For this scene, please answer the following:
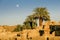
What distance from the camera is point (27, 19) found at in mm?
38062

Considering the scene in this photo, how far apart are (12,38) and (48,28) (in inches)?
173

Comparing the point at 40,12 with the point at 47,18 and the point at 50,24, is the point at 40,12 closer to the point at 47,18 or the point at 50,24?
the point at 47,18

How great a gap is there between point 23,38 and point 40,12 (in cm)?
1706

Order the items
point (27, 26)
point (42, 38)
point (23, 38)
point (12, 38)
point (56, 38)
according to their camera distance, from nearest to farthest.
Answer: point (56, 38)
point (42, 38)
point (23, 38)
point (12, 38)
point (27, 26)

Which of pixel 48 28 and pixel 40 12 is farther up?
pixel 40 12

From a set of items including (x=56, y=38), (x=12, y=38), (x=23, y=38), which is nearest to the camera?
(x=56, y=38)

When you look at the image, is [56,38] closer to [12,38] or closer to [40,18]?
[12,38]

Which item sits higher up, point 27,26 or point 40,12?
point 40,12

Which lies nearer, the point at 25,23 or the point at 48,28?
the point at 48,28

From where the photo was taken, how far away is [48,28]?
23078 millimetres

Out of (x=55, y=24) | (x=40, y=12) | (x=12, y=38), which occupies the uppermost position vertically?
(x=40, y=12)

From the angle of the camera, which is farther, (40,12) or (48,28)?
(40,12)

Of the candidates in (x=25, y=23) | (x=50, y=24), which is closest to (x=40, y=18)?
(x=25, y=23)

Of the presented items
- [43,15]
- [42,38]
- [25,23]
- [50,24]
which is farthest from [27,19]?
[42,38]
